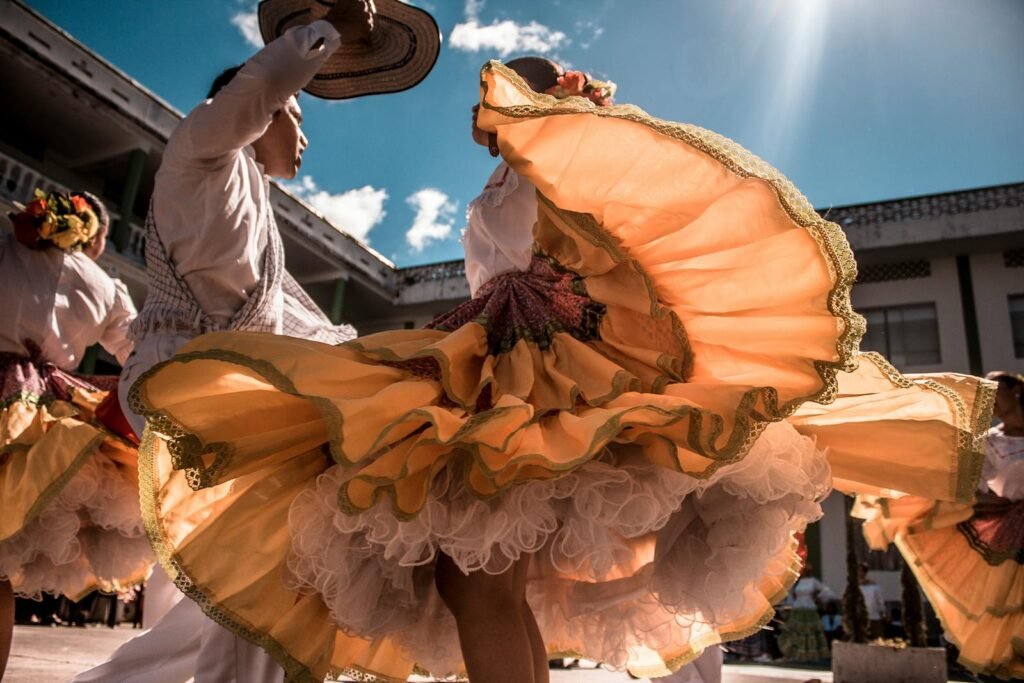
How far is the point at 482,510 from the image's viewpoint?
1448 millimetres

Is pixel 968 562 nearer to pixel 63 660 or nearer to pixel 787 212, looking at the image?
pixel 787 212

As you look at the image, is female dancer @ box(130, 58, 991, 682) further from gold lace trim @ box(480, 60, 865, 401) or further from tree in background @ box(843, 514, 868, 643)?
Result: tree in background @ box(843, 514, 868, 643)

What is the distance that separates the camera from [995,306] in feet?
47.0

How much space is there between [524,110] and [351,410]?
22.9 inches

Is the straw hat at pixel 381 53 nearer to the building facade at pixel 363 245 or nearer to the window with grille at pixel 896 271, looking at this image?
the building facade at pixel 363 245

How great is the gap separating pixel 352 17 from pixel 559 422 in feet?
5.27

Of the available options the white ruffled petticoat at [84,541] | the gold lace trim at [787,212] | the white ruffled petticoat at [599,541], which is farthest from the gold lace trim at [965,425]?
the white ruffled petticoat at [84,541]

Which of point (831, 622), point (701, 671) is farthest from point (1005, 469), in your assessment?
point (831, 622)

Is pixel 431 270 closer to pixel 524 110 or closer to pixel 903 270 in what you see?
pixel 903 270

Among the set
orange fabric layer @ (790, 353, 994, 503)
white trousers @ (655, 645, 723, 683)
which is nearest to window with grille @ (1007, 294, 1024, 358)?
white trousers @ (655, 645, 723, 683)

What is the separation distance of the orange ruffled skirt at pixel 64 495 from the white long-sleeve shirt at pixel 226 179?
2.42 feet

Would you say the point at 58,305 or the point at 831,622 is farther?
the point at 831,622

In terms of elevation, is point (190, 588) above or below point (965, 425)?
below


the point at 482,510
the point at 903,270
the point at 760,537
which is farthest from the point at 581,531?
the point at 903,270
